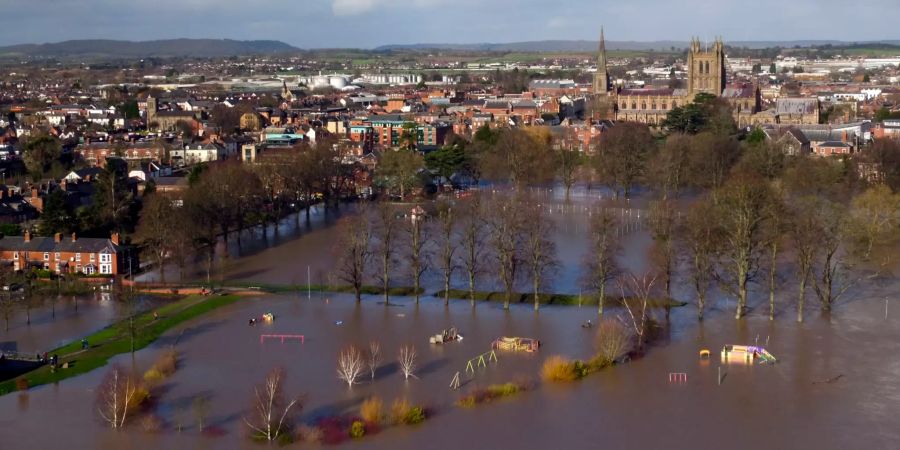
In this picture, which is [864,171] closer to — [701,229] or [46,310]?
[701,229]

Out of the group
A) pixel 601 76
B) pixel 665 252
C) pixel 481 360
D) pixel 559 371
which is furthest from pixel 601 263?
pixel 601 76

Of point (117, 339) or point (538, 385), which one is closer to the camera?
point (538, 385)

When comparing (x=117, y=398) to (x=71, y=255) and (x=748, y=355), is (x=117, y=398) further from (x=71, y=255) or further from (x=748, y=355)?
(x=71, y=255)

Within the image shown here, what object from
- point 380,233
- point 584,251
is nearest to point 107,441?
point 380,233

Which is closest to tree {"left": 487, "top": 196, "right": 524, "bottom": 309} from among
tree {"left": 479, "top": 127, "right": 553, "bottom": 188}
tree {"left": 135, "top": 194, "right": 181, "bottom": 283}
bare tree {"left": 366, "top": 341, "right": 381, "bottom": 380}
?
bare tree {"left": 366, "top": 341, "right": 381, "bottom": 380}

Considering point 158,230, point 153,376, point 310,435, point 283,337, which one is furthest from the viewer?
point 158,230

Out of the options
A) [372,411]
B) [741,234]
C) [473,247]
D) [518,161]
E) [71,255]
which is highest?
[518,161]

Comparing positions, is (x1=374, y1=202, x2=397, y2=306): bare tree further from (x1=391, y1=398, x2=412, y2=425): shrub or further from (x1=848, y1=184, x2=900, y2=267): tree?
(x1=848, y1=184, x2=900, y2=267): tree
